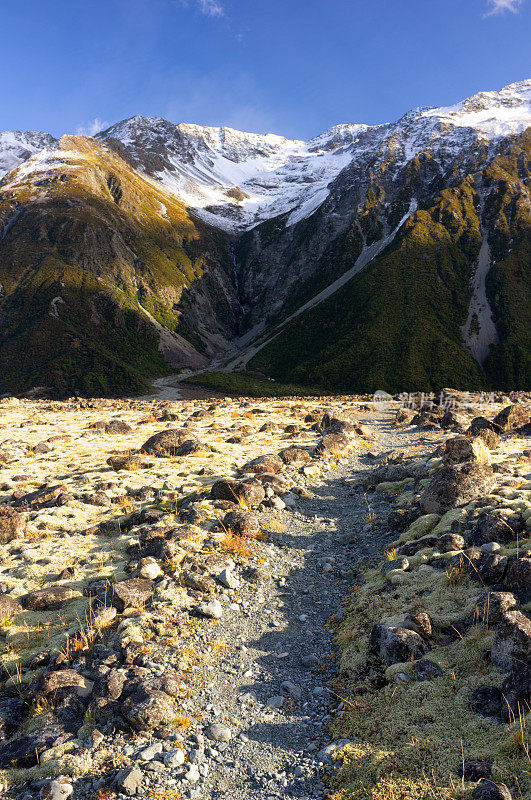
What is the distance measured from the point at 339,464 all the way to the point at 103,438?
75.3 feet

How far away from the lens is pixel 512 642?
811 cm

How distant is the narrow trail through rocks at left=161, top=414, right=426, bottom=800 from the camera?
298 inches

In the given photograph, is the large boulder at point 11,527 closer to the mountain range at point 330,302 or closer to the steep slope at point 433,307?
the steep slope at point 433,307

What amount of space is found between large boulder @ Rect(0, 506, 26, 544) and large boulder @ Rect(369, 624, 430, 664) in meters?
15.4

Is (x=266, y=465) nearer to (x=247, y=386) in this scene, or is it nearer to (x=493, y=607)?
(x=493, y=607)

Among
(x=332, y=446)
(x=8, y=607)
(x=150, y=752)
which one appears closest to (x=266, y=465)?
(x=332, y=446)

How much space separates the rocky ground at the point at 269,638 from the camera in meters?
7.32

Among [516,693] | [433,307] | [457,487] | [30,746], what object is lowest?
[30,746]

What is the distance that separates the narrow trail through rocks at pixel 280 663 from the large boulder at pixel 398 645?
141 centimetres

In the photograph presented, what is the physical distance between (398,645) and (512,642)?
92.3 inches

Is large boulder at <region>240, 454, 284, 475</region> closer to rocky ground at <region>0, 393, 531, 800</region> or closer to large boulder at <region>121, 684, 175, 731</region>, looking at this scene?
rocky ground at <region>0, 393, 531, 800</region>

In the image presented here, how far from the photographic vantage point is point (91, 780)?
7496 mm

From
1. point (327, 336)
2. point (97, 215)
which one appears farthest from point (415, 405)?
point (97, 215)

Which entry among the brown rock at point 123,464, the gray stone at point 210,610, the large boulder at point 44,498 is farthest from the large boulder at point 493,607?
the brown rock at point 123,464
